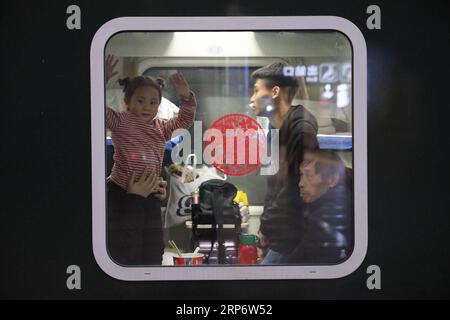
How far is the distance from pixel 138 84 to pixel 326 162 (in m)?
0.87

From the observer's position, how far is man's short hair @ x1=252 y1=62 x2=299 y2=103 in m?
2.86

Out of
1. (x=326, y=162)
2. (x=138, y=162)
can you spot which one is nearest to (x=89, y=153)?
(x=138, y=162)

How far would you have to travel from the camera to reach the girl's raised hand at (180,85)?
285 centimetres

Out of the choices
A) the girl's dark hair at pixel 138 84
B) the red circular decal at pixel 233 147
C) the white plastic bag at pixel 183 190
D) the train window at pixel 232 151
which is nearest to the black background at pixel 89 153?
the train window at pixel 232 151

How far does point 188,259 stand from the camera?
285 cm

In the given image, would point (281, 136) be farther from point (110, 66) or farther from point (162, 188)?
point (110, 66)

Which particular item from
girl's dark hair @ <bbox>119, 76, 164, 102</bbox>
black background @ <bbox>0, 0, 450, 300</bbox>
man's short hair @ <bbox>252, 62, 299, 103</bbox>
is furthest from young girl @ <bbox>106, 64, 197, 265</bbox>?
man's short hair @ <bbox>252, 62, 299, 103</bbox>

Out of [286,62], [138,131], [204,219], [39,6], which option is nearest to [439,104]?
[286,62]

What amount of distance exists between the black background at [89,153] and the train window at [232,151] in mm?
58

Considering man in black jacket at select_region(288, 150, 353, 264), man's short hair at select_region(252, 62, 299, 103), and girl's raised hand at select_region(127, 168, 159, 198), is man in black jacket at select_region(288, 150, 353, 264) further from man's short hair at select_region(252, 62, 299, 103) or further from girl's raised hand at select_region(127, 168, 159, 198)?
girl's raised hand at select_region(127, 168, 159, 198)

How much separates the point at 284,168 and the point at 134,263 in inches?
29.8

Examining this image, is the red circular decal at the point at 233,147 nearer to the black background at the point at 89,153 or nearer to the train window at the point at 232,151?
the train window at the point at 232,151

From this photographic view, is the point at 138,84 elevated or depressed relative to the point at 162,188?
elevated
